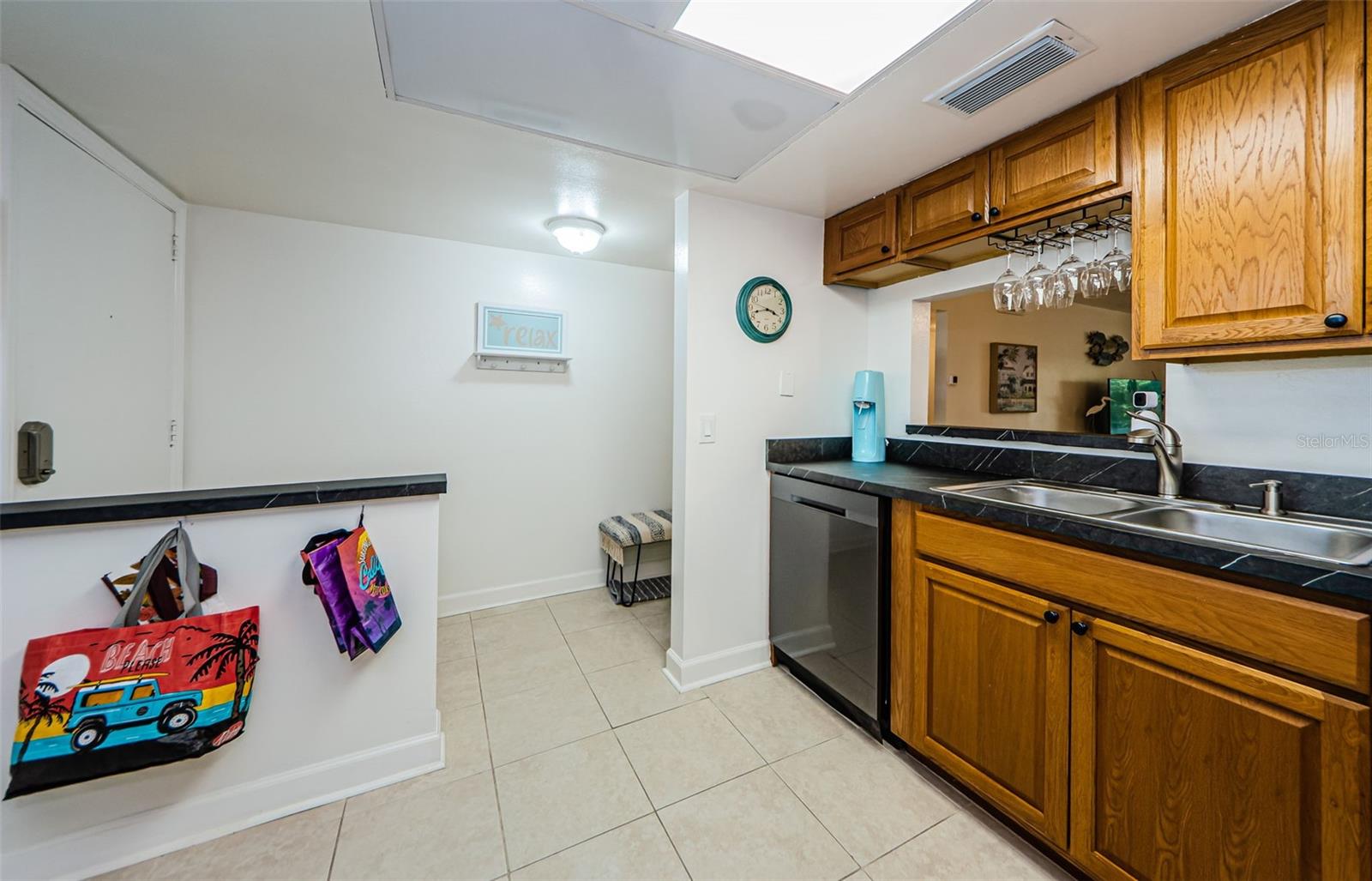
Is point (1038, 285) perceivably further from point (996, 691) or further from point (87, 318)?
point (87, 318)

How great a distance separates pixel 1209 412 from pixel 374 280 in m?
3.63

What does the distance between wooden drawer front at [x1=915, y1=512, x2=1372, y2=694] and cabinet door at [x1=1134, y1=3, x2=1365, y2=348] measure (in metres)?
0.67

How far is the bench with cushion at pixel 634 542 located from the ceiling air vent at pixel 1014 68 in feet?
7.93

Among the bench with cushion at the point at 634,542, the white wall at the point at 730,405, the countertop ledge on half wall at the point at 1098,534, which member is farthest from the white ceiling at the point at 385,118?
the bench with cushion at the point at 634,542

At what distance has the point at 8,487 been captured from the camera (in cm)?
143

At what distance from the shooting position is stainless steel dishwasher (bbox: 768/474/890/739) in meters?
1.75

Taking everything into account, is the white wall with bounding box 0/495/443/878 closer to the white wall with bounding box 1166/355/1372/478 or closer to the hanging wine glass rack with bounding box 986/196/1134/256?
the hanging wine glass rack with bounding box 986/196/1134/256

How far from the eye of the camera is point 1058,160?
5.04 feet

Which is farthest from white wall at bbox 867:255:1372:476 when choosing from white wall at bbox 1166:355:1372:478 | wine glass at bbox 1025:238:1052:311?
wine glass at bbox 1025:238:1052:311

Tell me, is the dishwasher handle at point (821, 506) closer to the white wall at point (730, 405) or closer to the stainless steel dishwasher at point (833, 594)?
the stainless steel dishwasher at point (833, 594)

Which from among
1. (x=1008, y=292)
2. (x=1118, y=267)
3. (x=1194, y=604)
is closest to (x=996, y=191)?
(x=1008, y=292)

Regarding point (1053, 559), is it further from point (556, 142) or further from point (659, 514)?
point (659, 514)

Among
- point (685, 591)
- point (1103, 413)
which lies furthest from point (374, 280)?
point (1103, 413)

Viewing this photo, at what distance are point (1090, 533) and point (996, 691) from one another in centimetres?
56
